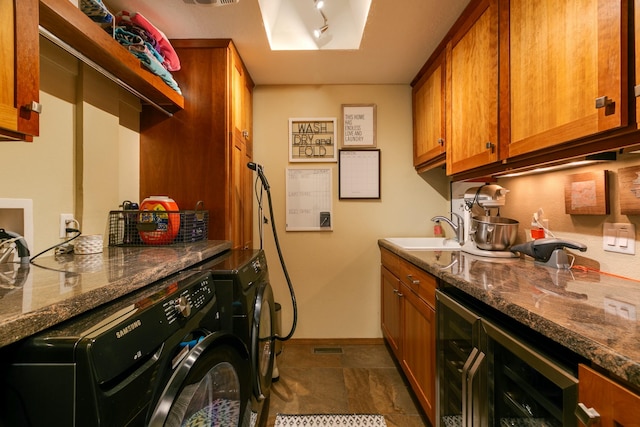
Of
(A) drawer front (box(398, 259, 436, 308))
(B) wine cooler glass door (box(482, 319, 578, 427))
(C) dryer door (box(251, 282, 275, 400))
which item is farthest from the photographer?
(A) drawer front (box(398, 259, 436, 308))

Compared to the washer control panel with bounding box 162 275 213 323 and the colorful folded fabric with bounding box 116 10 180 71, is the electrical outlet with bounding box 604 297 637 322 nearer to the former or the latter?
the washer control panel with bounding box 162 275 213 323

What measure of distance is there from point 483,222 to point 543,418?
3.16 ft

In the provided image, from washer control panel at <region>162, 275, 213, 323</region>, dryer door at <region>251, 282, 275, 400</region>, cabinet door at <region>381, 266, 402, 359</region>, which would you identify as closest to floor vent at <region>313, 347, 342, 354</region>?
cabinet door at <region>381, 266, 402, 359</region>

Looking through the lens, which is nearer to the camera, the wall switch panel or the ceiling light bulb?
the wall switch panel

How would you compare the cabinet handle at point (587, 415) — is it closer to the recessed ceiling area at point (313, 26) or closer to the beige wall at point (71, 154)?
the beige wall at point (71, 154)

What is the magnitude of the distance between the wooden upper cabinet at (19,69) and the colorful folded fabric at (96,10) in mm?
431

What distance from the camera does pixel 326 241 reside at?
258 cm

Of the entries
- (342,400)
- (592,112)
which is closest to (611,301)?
(592,112)

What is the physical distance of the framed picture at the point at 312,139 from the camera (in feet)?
8.42

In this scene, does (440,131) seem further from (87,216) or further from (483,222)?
(87,216)

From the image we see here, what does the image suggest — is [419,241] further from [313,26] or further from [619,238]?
[313,26]

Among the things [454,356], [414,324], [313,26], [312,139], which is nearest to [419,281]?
[414,324]

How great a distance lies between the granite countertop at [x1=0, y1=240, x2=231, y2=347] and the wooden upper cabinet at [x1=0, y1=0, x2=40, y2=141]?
45 cm

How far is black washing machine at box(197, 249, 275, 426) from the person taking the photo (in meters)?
1.21
